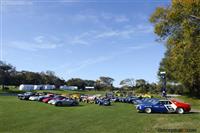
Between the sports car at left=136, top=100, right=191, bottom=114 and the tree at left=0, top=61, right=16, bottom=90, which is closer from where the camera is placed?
the sports car at left=136, top=100, right=191, bottom=114

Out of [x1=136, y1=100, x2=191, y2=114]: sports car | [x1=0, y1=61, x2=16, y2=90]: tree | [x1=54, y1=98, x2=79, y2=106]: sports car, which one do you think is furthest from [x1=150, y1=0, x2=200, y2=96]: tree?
[x1=0, y1=61, x2=16, y2=90]: tree

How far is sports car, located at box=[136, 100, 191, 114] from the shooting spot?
105 feet

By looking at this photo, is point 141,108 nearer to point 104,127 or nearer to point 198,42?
point 198,42

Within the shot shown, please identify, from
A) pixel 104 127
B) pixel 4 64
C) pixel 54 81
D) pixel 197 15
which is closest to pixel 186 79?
pixel 197 15

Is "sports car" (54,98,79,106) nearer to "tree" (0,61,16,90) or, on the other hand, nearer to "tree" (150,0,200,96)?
"tree" (150,0,200,96)

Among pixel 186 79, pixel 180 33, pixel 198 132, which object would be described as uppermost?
pixel 180 33

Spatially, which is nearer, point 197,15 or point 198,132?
point 198,132

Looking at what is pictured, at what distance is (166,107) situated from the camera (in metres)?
32.4

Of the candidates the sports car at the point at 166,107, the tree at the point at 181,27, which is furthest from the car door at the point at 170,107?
the tree at the point at 181,27

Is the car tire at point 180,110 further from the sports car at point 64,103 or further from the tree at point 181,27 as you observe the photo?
the sports car at point 64,103

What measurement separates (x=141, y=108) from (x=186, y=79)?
32811 mm

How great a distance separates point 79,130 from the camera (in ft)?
64.0

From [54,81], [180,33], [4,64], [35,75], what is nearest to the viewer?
[180,33]

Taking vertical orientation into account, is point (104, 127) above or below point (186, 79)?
below
